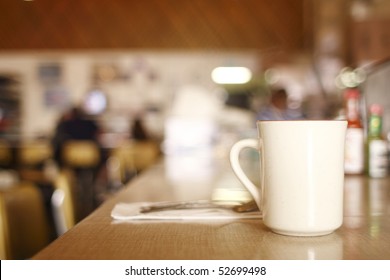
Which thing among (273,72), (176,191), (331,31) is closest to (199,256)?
(176,191)

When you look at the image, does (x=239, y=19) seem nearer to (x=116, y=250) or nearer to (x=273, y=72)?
(x=273, y=72)

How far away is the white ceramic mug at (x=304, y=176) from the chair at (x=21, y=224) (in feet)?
2.00

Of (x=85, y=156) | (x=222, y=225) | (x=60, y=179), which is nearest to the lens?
(x=222, y=225)

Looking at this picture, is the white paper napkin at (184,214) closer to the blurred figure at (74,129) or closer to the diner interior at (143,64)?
the blurred figure at (74,129)

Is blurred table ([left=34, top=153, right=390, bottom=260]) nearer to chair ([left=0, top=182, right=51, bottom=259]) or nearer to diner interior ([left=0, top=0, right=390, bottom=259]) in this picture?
chair ([left=0, top=182, right=51, bottom=259])

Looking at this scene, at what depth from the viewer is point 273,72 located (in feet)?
21.5

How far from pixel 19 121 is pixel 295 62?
358cm

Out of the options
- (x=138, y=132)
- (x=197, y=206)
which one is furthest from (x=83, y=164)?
(x=197, y=206)

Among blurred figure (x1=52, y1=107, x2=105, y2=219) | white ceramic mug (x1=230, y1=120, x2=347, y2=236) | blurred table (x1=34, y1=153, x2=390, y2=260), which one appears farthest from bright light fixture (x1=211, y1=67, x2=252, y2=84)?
white ceramic mug (x1=230, y1=120, x2=347, y2=236)

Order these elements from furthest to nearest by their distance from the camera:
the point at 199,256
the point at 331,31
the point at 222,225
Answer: the point at 331,31, the point at 222,225, the point at 199,256

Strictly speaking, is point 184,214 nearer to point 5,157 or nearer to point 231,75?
point 5,157

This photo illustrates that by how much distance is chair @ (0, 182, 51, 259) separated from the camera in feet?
3.56

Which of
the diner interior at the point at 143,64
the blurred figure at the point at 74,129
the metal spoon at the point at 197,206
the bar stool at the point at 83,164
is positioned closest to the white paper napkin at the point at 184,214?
the metal spoon at the point at 197,206

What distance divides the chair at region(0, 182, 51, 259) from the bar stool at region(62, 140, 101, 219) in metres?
3.26
